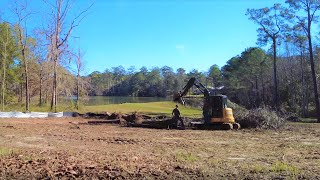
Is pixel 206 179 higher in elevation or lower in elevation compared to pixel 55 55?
lower

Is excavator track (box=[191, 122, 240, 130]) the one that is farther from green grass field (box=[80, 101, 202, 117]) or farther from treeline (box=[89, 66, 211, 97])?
treeline (box=[89, 66, 211, 97])

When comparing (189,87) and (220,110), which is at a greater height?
(189,87)

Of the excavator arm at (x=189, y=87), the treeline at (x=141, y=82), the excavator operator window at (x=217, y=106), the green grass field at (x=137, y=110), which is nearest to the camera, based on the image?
the excavator operator window at (x=217, y=106)

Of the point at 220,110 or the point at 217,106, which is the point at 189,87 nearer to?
the point at 217,106

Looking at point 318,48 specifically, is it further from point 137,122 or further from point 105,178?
point 105,178

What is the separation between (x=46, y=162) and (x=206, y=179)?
4047 millimetres

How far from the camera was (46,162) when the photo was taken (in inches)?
356

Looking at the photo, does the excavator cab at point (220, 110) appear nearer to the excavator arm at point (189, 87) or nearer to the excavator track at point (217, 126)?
the excavator track at point (217, 126)

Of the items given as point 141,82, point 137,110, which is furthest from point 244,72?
point 141,82

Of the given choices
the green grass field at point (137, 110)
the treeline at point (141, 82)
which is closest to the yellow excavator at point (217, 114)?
the green grass field at point (137, 110)

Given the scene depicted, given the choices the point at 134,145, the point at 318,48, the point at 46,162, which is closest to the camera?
the point at 46,162

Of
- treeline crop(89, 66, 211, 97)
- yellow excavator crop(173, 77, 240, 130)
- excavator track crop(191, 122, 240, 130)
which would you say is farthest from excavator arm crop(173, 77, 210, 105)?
treeline crop(89, 66, 211, 97)

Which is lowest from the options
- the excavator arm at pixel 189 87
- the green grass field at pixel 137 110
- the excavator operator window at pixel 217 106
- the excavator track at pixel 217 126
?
the excavator track at pixel 217 126

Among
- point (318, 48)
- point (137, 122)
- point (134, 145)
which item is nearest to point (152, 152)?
point (134, 145)
